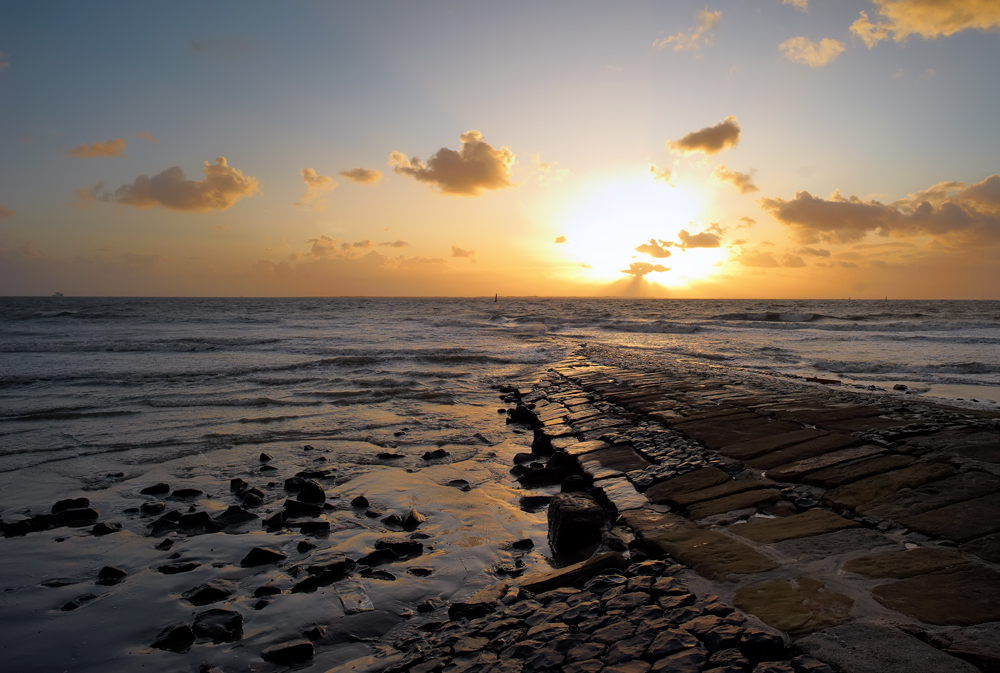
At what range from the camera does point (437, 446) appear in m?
7.82

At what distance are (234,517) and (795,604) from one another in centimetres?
460

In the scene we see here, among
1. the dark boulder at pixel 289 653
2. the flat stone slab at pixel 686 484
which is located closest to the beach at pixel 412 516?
the dark boulder at pixel 289 653

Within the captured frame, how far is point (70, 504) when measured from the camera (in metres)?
5.30

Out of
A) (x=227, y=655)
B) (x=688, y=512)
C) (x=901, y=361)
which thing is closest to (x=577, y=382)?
(x=688, y=512)

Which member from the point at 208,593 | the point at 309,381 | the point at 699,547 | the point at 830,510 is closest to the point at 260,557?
the point at 208,593

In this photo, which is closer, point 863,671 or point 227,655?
point 863,671

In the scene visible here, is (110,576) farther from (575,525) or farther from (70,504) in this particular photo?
(575,525)

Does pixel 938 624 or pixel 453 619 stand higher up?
pixel 938 624

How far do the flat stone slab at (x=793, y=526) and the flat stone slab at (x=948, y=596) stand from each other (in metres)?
0.69

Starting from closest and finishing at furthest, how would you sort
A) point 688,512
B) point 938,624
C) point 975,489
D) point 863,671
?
point 863,671 → point 938,624 → point 975,489 → point 688,512

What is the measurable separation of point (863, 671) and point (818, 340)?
27.8m

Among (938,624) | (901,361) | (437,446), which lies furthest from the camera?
(901,361)

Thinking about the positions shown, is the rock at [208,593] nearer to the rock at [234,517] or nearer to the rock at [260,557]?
the rock at [260,557]

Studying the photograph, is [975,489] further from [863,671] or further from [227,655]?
[227,655]
